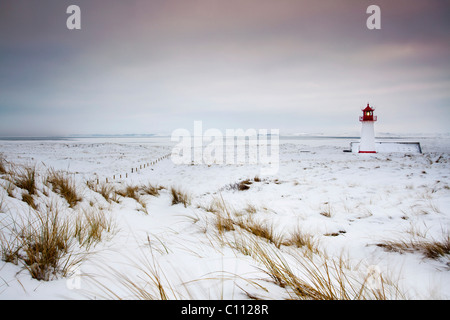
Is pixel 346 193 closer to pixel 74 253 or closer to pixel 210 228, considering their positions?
pixel 210 228

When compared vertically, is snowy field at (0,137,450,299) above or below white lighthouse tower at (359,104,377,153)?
Answer: below

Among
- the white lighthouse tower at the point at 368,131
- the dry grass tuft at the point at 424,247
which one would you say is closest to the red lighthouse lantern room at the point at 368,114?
the white lighthouse tower at the point at 368,131

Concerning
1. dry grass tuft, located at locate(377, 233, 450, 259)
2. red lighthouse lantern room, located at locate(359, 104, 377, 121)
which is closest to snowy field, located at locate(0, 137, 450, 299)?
dry grass tuft, located at locate(377, 233, 450, 259)

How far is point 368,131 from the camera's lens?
21219mm

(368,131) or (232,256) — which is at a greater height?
(368,131)

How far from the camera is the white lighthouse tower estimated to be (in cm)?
2084

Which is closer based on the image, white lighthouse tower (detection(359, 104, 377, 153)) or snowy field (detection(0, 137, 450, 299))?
snowy field (detection(0, 137, 450, 299))

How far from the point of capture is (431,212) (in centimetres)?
355

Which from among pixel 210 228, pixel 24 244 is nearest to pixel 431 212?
pixel 210 228

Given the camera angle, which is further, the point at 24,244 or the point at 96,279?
the point at 24,244
